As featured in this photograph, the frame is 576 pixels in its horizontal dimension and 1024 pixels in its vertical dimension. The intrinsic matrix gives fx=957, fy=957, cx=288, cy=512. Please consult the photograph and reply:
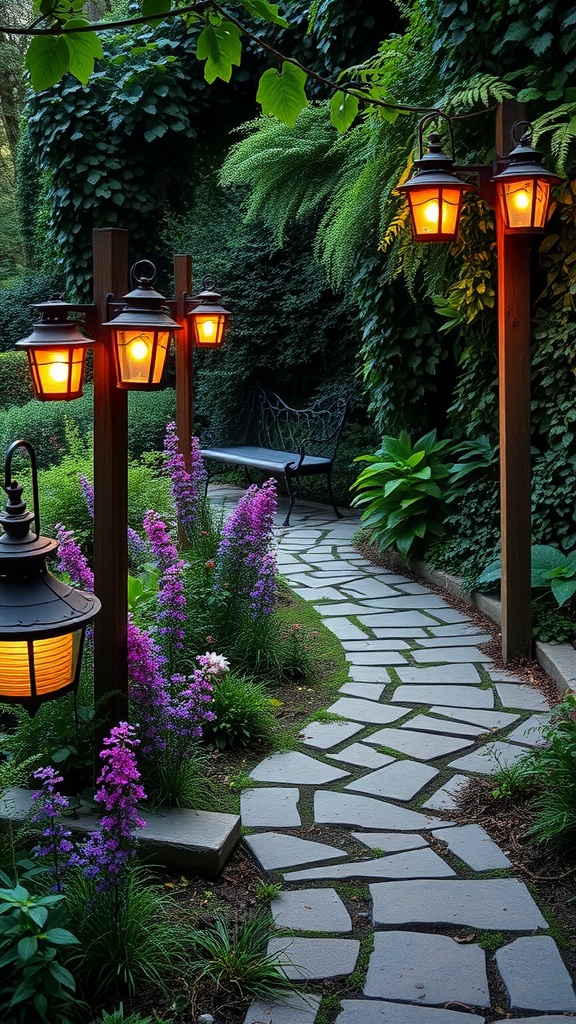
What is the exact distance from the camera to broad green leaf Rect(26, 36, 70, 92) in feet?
5.65

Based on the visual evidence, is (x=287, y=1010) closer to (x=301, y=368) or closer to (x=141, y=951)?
(x=141, y=951)

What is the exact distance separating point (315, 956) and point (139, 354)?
66.7 inches

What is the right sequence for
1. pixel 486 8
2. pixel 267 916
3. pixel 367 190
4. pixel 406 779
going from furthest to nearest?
pixel 367 190 < pixel 486 8 < pixel 406 779 < pixel 267 916

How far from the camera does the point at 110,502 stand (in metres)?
3.02

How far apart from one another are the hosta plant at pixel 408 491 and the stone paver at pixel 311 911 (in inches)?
145

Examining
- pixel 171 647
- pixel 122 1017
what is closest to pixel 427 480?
pixel 171 647

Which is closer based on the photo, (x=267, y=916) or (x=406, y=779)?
(x=267, y=916)

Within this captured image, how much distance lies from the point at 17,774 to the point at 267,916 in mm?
786

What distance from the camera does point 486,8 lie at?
16.1 feet

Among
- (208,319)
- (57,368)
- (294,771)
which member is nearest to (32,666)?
(57,368)

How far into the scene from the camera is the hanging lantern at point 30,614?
1850 mm

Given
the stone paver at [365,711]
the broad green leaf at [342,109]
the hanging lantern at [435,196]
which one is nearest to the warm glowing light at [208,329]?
the hanging lantern at [435,196]

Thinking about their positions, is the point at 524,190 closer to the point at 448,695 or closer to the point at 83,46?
the point at 448,695

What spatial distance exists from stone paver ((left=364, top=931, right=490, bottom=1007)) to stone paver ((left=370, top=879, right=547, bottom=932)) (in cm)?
9
